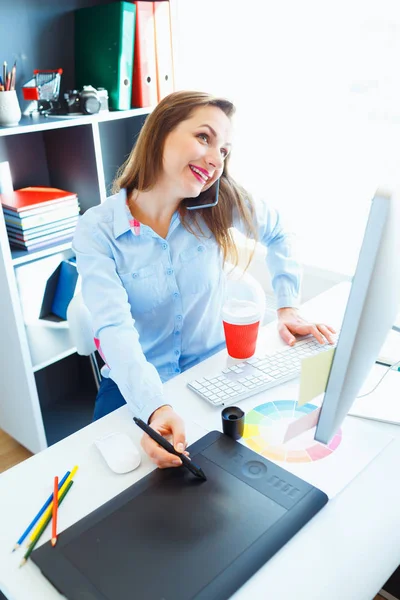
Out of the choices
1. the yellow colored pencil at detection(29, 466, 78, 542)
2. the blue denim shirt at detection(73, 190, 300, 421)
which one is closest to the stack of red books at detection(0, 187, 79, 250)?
the blue denim shirt at detection(73, 190, 300, 421)

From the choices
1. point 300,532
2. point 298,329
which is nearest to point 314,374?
point 300,532

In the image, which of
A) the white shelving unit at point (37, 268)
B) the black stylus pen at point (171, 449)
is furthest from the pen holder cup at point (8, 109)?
the black stylus pen at point (171, 449)

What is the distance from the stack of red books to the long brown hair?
0.49 m

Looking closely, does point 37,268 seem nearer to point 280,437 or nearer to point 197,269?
point 197,269

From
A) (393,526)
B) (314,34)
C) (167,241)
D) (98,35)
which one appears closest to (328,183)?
(314,34)

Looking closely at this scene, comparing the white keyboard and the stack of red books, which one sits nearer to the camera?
the white keyboard

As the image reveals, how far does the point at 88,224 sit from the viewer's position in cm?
136

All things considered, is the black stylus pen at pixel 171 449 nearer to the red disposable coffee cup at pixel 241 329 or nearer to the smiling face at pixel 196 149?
the red disposable coffee cup at pixel 241 329

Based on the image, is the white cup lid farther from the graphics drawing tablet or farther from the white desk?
the graphics drawing tablet

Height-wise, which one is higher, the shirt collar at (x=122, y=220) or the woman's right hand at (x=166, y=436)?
the shirt collar at (x=122, y=220)

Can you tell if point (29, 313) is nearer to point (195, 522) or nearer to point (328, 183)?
point (328, 183)

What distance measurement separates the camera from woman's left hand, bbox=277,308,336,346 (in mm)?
1341

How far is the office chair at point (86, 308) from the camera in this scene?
1571 millimetres

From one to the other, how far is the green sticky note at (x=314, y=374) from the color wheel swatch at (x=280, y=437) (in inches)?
8.9
